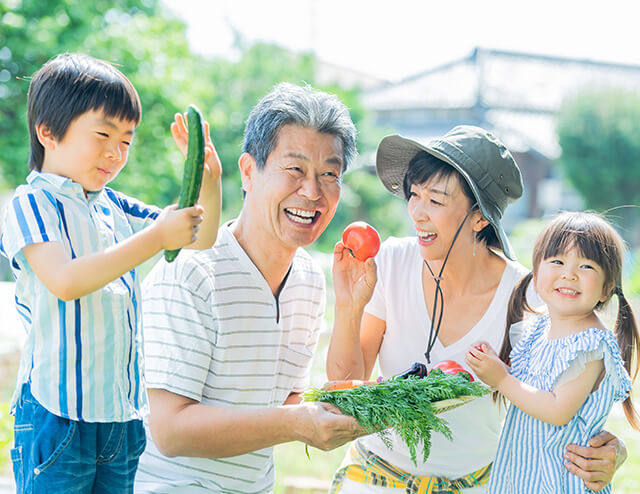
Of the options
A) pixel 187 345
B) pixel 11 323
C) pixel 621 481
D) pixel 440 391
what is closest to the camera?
pixel 440 391

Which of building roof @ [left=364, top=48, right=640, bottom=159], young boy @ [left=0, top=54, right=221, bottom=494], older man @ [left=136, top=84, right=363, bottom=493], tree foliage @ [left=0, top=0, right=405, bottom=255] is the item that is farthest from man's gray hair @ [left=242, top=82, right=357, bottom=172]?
building roof @ [left=364, top=48, right=640, bottom=159]

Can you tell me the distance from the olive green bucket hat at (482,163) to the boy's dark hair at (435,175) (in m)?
0.04

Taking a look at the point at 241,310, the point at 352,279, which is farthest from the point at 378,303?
the point at 241,310

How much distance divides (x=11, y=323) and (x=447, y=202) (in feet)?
20.6

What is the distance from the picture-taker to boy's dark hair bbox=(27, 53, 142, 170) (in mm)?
1934

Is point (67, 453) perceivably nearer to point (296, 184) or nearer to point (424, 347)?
point (296, 184)

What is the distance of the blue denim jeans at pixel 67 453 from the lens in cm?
191

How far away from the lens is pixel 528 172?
24.8m

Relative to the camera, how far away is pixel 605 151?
22.1 m

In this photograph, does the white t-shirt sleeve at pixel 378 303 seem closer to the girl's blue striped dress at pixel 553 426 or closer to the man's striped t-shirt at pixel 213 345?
the man's striped t-shirt at pixel 213 345

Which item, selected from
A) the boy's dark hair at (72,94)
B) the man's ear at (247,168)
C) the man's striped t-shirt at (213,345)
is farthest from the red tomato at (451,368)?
the boy's dark hair at (72,94)

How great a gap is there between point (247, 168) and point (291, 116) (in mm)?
283

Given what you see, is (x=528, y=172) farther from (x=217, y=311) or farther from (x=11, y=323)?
(x=217, y=311)

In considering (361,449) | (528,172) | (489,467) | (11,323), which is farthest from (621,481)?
(528,172)
